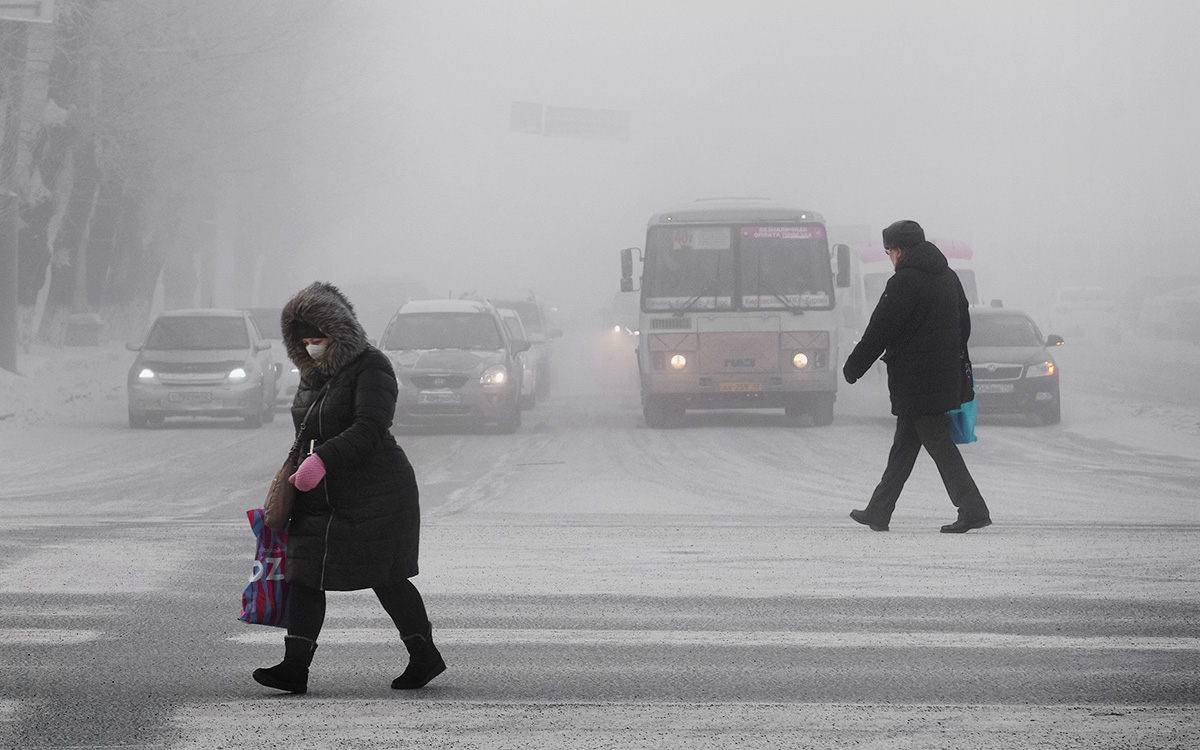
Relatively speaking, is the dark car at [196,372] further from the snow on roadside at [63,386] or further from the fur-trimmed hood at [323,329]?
the fur-trimmed hood at [323,329]

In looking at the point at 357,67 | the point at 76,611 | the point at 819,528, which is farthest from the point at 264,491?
the point at 357,67

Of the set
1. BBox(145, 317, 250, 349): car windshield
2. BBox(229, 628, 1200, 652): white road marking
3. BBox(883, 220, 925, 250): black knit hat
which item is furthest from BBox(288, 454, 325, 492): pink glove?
BBox(145, 317, 250, 349): car windshield

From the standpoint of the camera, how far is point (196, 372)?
22641 mm

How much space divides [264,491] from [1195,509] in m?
7.67

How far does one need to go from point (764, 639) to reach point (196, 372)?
17087 mm

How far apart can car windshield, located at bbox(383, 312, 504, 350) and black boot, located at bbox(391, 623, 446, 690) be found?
16.0 metres

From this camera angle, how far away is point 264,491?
46.5 ft

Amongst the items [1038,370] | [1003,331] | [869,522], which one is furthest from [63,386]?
[869,522]

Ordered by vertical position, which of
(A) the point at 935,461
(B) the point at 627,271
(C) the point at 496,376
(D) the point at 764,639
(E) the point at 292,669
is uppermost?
(B) the point at 627,271

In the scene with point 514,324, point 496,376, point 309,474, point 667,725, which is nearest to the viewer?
point 667,725

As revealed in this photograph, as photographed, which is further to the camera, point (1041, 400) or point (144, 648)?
point (1041, 400)

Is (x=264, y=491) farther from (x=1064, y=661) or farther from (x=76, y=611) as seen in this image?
(x=1064, y=661)

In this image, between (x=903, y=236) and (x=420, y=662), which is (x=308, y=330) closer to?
(x=420, y=662)

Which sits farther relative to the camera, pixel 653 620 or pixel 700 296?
pixel 700 296
